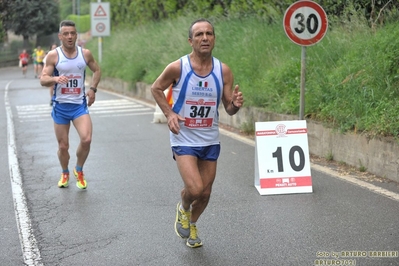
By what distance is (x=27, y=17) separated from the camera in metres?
77.4

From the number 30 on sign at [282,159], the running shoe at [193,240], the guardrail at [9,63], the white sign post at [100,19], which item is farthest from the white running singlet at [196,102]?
the guardrail at [9,63]

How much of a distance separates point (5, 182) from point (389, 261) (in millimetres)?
5783

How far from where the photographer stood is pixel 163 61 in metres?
25.3

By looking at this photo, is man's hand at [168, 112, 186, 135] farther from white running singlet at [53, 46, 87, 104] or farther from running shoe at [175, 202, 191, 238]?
white running singlet at [53, 46, 87, 104]

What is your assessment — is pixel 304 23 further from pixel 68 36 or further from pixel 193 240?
pixel 193 240

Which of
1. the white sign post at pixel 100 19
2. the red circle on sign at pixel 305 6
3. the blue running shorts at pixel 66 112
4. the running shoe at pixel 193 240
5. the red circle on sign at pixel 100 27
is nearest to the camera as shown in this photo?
the running shoe at pixel 193 240

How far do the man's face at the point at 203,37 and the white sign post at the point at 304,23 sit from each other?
16.6ft

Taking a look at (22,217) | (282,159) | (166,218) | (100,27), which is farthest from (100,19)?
(166,218)

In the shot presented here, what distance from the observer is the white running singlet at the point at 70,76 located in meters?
9.47

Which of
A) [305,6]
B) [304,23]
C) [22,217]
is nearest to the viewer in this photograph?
[22,217]

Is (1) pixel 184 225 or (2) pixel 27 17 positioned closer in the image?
(1) pixel 184 225

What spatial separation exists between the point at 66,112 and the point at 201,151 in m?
3.39

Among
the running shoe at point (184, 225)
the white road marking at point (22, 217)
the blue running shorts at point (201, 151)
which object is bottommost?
the white road marking at point (22, 217)

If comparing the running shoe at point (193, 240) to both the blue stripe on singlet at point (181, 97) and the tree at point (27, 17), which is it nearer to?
the blue stripe on singlet at point (181, 97)
